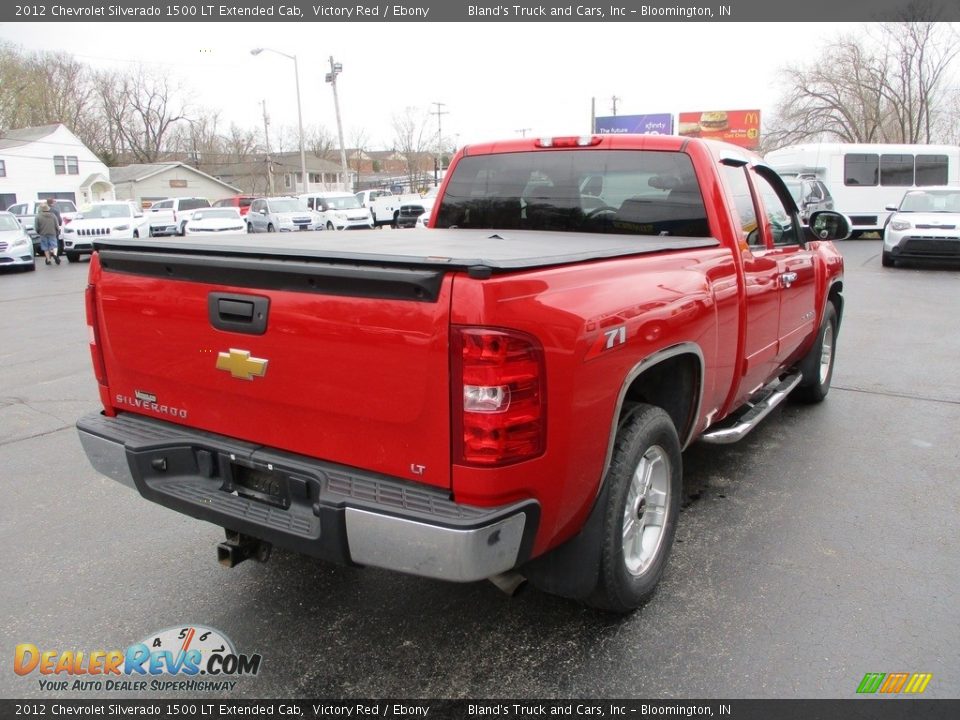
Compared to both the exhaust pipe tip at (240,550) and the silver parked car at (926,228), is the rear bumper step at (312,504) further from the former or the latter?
the silver parked car at (926,228)

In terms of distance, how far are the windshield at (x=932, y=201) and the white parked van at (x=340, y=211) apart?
20.2 meters

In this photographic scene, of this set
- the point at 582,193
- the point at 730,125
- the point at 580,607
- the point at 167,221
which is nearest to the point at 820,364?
the point at 582,193

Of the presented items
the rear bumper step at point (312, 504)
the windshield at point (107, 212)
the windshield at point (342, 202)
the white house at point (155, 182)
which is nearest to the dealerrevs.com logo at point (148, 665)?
the rear bumper step at point (312, 504)

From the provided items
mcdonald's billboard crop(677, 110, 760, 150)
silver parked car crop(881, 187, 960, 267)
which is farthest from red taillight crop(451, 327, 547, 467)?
mcdonald's billboard crop(677, 110, 760, 150)

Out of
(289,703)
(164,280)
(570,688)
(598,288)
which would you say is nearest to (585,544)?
(570,688)

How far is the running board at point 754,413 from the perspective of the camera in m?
3.85

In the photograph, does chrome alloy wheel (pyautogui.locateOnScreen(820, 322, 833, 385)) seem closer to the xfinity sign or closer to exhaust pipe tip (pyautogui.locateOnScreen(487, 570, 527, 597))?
exhaust pipe tip (pyautogui.locateOnScreen(487, 570, 527, 597))

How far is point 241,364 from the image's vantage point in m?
2.65

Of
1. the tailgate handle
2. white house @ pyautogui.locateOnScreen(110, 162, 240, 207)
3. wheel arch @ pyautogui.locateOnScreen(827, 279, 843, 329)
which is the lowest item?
wheel arch @ pyautogui.locateOnScreen(827, 279, 843, 329)

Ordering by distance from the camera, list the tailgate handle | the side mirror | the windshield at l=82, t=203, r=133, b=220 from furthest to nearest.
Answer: the windshield at l=82, t=203, r=133, b=220, the side mirror, the tailgate handle

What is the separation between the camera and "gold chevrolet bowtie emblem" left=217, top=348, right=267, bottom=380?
2609 millimetres

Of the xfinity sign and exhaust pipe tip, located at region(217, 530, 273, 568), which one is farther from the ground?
the xfinity sign

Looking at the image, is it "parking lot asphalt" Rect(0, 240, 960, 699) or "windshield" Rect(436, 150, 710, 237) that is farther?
"windshield" Rect(436, 150, 710, 237)

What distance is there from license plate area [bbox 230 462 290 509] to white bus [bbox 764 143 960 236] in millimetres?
27180
